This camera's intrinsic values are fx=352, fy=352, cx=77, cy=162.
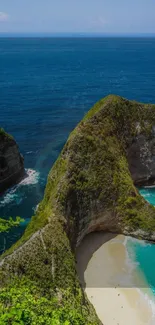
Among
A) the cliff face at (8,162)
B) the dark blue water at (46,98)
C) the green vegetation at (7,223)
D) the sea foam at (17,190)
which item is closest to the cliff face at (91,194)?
the green vegetation at (7,223)

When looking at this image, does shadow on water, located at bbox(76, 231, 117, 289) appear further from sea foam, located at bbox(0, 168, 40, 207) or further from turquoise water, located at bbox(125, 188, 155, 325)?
sea foam, located at bbox(0, 168, 40, 207)

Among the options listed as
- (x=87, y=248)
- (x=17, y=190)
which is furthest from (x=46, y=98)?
(x=87, y=248)

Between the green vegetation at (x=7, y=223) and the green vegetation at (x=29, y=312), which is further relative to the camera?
the green vegetation at (x=7, y=223)

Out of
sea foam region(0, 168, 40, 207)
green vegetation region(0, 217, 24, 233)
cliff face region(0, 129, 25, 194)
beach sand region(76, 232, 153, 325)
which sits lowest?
beach sand region(76, 232, 153, 325)

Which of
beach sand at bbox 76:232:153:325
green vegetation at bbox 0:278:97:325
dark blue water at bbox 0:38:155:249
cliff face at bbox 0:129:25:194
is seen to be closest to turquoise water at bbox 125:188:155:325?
beach sand at bbox 76:232:153:325

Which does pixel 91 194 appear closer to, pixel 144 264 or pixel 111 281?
pixel 144 264

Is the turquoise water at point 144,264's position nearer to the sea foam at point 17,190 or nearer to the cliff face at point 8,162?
the sea foam at point 17,190

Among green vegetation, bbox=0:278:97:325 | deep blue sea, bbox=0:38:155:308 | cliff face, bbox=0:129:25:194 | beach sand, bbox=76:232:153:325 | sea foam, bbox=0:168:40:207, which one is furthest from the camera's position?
cliff face, bbox=0:129:25:194
